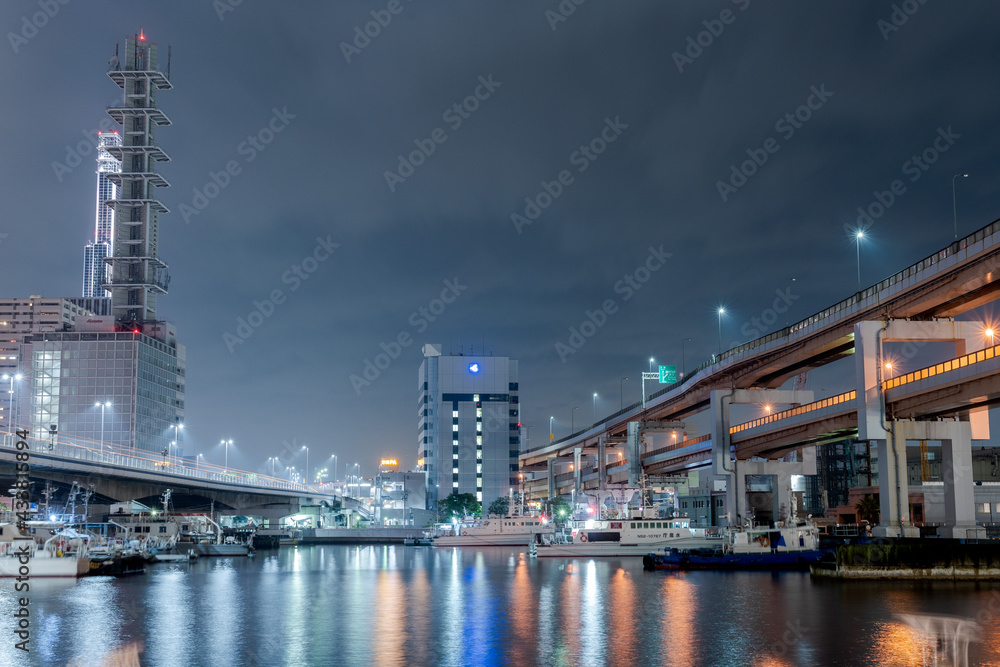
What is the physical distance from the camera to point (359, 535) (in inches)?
6186

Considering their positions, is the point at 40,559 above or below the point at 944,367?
below

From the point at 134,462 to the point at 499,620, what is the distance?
140761 millimetres

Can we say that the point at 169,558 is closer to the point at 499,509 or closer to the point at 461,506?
the point at 461,506

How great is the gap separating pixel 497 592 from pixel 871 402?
30.8 m

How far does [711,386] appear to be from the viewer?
105812 millimetres

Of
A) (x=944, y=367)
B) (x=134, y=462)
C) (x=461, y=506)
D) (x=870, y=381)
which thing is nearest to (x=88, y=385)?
(x=134, y=462)

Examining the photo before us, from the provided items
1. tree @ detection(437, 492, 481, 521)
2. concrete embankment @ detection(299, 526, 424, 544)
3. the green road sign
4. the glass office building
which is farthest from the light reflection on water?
the glass office building

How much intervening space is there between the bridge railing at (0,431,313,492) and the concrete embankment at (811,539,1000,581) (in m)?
68.2

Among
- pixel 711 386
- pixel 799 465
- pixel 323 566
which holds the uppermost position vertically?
pixel 711 386

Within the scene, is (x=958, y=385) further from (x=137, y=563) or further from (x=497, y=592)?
(x=137, y=563)

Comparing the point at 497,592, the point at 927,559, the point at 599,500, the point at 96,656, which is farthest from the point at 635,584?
the point at 599,500

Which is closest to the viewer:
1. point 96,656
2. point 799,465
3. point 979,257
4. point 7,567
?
point 96,656

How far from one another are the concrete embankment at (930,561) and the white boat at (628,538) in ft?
109

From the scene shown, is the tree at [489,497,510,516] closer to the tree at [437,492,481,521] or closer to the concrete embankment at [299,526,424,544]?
the tree at [437,492,481,521]
